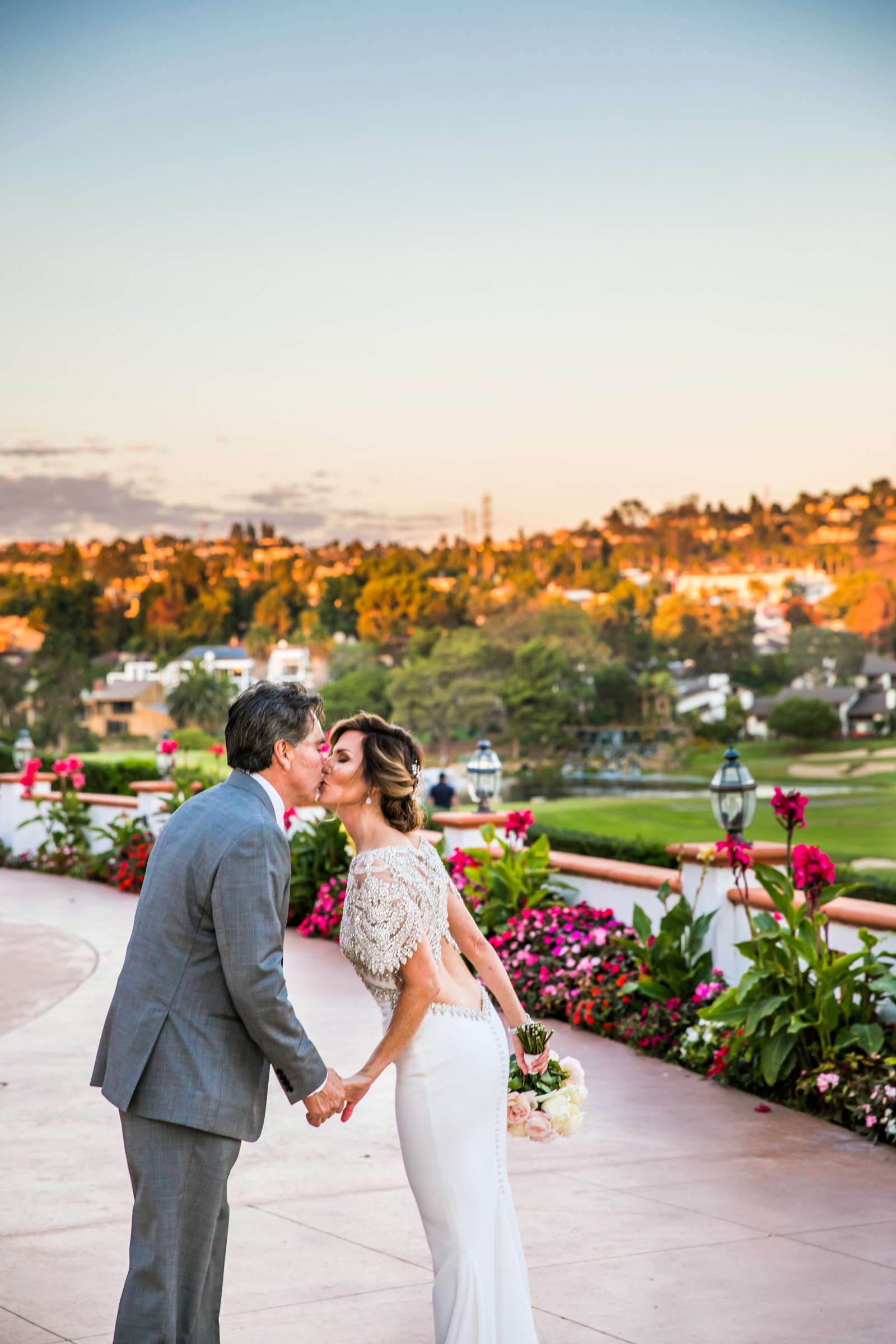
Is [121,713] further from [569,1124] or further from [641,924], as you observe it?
[569,1124]

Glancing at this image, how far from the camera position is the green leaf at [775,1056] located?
17.1ft

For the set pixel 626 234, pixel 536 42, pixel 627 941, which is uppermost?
pixel 536 42

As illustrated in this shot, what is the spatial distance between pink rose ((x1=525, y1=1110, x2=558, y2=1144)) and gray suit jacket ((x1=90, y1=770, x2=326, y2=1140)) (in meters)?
0.65

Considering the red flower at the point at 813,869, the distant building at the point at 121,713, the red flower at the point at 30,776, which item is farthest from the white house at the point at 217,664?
the red flower at the point at 813,869

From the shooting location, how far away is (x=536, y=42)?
48.6 metres

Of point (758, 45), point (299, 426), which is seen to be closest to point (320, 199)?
point (299, 426)

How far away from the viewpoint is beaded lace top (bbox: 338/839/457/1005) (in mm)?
2697

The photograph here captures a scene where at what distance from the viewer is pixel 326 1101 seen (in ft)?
8.39

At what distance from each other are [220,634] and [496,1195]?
2480 inches

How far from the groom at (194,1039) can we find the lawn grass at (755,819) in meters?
46.7

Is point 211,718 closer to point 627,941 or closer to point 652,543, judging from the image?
point 652,543

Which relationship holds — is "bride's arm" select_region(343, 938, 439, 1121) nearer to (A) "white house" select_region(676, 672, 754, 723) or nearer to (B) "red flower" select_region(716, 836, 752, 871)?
(B) "red flower" select_region(716, 836, 752, 871)

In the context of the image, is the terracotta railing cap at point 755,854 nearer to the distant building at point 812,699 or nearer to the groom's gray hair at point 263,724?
the groom's gray hair at point 263,724

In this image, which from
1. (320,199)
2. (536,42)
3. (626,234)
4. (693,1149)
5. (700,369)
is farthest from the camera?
(700,369)
